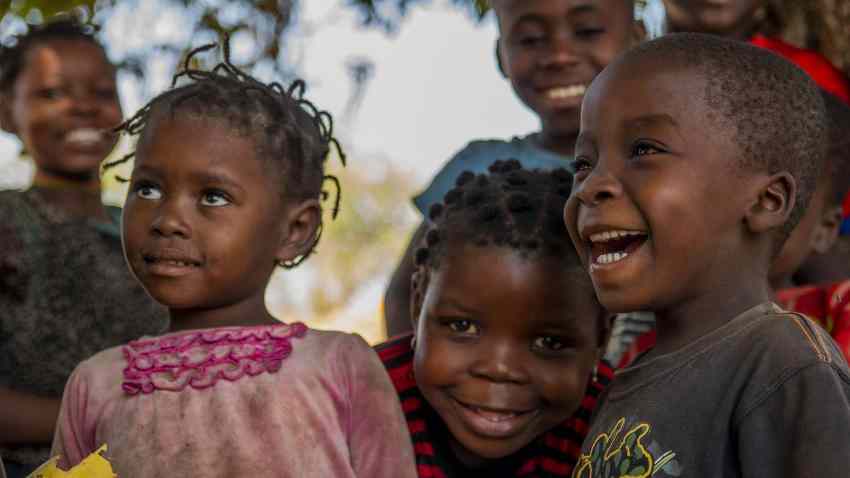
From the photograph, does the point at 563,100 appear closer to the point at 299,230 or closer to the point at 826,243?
the point at 826,243

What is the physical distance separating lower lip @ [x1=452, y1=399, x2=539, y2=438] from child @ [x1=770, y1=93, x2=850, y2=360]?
985 mm

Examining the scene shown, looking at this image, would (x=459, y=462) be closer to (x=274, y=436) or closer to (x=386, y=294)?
(x=274, y=436)

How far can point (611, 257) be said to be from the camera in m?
2.32

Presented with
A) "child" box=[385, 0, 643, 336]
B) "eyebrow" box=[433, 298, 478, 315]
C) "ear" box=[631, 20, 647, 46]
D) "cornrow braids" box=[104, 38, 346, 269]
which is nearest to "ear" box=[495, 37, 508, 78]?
"child" box=[385, 0, 643, 336]

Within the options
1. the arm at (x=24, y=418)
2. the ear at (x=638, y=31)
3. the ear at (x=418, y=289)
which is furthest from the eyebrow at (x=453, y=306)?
the ear at (x=638, y=31)

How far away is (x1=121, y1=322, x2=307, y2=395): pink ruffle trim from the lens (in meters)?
2.67

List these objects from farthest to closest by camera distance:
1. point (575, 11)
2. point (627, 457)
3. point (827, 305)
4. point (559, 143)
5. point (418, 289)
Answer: point (559, 143), point (575, 11), point (827, 305), point (418, 289), point (627, 457)

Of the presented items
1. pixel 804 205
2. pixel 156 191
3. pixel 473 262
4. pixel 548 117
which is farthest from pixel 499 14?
pixel 804 205

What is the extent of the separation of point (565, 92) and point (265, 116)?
124 cm

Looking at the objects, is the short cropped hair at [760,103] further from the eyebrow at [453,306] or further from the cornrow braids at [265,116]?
the cornrow braids at [265,116]

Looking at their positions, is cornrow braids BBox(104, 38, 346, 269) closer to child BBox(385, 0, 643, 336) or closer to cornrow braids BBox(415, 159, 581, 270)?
cornrow braids BBox(415, 159, 581, 270)

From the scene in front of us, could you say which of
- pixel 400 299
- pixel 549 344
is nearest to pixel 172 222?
pixel 549 344

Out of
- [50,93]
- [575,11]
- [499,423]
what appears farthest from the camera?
[50,93]

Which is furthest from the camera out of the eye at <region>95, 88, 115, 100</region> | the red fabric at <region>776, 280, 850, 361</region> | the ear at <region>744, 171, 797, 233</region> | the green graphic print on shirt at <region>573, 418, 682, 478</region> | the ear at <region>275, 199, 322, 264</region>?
the eye at <region>95, 88, 115, 100</region>
